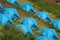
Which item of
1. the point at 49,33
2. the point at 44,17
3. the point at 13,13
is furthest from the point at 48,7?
the point at 49,33

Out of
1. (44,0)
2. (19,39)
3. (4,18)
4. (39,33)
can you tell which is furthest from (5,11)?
(44,0)

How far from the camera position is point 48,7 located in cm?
1731

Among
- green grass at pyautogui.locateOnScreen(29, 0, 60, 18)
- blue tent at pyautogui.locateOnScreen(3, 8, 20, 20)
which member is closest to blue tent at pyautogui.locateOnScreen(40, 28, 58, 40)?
blue tent at pyautogui.locateOnScreen(3, 8, 20, 20)

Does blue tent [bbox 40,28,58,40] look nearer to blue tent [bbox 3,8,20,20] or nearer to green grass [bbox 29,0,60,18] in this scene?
blue tent [bbox 3,8,20,20]

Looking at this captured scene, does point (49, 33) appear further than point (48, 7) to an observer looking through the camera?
No

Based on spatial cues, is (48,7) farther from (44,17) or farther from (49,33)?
(49,33)

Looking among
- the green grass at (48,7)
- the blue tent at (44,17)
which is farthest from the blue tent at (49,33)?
the green grass at (48,7)

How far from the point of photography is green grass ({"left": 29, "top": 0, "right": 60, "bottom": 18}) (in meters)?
16.5

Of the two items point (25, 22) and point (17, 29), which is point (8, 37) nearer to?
point (17, 29)

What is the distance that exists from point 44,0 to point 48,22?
213 inches

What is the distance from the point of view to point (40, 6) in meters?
17.3

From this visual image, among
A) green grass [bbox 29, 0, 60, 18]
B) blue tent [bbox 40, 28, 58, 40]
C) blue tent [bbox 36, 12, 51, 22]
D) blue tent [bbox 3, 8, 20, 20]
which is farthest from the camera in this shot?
green grass [bbox 29, 0, 60, 18]

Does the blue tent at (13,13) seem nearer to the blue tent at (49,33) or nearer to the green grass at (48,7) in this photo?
the blue tent at (49,33)

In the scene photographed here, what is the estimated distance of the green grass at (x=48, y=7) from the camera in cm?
1646
